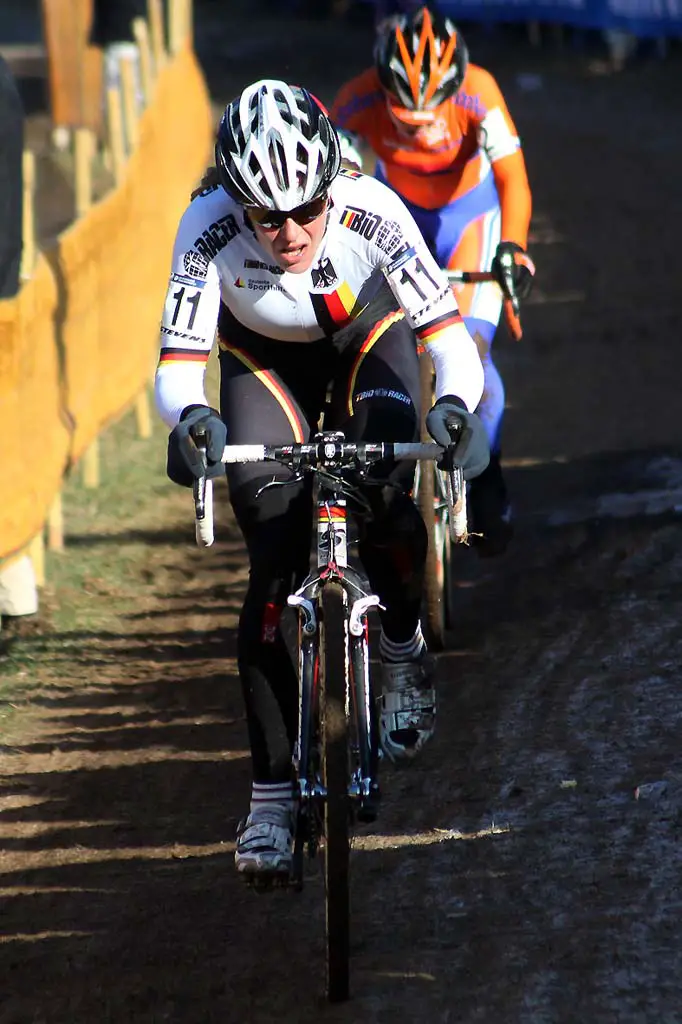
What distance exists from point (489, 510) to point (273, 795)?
2.43m

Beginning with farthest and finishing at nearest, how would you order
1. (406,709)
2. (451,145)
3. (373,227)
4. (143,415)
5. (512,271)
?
(143,415), (451,145), (512,271), (406,709), (373,227)

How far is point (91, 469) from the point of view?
10727 mm

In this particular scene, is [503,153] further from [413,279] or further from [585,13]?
[585,13]

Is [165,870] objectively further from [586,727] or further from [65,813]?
[586,727]

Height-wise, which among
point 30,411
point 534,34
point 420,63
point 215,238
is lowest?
point 30,411

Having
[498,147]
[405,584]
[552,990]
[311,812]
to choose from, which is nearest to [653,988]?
[552,990]

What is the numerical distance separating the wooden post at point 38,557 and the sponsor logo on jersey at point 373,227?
12.8 feet

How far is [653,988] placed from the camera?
4.65 metres

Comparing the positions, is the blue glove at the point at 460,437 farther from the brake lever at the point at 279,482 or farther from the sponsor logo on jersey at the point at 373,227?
the sponsor logo on jersey at the point at 373,227

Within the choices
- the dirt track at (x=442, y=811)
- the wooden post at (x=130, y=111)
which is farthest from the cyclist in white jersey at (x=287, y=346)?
the wooden post at (x=130, y=111)

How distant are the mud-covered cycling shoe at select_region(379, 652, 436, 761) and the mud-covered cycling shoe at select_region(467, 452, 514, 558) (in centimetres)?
146

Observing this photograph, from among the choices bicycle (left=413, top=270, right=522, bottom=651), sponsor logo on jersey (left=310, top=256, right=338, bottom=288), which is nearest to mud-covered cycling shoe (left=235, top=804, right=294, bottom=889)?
sponsor logo on jersey (left=310, top=256, right=338, bottom=288)

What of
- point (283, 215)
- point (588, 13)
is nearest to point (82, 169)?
point (283, 215)

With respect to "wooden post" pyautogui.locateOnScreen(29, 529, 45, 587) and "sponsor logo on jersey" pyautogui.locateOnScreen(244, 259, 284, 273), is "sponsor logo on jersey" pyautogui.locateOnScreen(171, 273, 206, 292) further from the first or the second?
"wooden post" pyautogui.locateOnScreen(29, 529, 45, 587)
